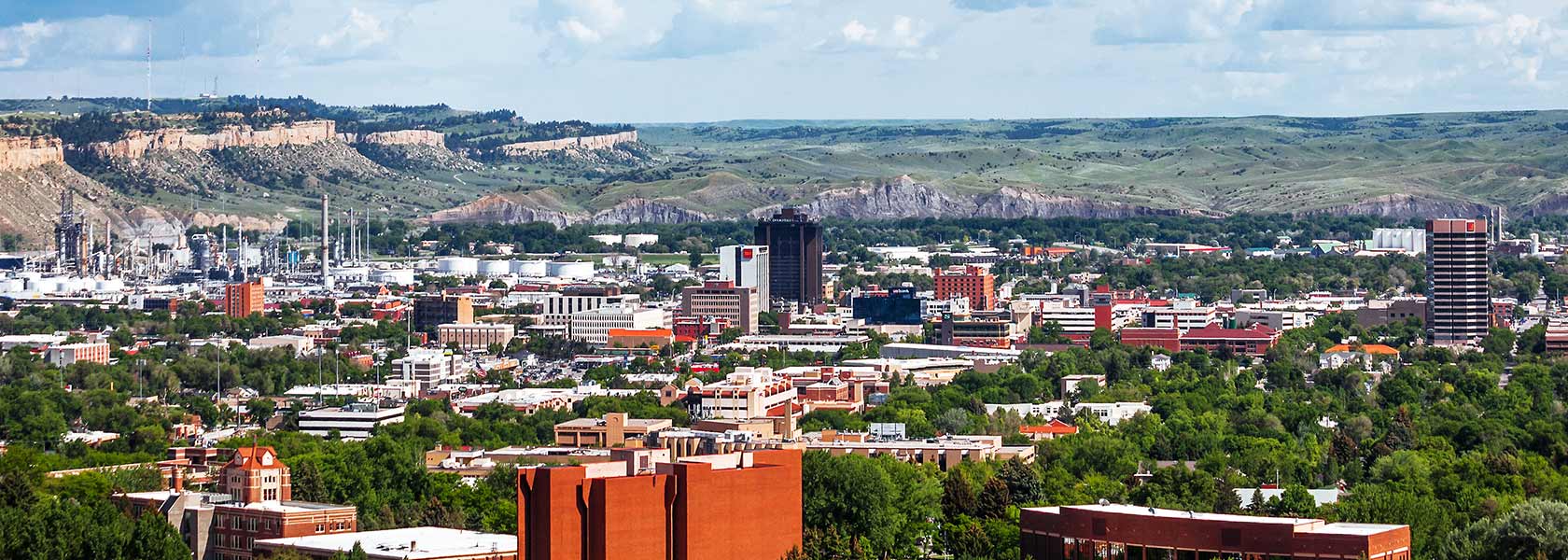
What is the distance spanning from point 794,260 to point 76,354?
6221 cm

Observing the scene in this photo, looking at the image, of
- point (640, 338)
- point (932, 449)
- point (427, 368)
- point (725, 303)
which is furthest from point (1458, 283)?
point (932, 449)

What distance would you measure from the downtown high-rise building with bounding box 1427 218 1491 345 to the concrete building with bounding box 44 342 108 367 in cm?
5884

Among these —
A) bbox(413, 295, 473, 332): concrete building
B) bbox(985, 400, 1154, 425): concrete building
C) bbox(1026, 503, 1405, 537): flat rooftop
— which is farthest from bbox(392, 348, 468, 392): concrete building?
bbox(1026, 503, 1405, 537): flat rooftop

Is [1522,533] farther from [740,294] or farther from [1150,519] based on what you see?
[740,294]

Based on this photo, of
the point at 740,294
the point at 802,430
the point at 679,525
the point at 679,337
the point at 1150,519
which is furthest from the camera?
the point at 740,294

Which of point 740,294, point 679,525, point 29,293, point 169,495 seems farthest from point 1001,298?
point 679,525

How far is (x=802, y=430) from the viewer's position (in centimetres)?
10400

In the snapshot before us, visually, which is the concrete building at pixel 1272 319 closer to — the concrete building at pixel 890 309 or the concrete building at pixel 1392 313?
the concrete building at pixel 1392 313

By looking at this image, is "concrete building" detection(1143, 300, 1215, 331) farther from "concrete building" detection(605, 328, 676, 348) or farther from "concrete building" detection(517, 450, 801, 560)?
"concrete building" detection(517, 450, 801, 560)

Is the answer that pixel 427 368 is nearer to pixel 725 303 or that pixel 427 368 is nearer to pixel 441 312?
pixel 441 312

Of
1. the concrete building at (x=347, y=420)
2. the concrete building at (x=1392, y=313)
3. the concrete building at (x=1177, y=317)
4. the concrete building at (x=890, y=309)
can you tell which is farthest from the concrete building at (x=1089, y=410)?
the concrete building at (x=890, y=309)

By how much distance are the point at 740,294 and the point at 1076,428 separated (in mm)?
73002

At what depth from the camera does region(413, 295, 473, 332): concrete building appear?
6791 inches

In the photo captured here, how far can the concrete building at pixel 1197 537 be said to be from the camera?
58688mm
